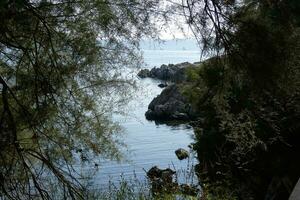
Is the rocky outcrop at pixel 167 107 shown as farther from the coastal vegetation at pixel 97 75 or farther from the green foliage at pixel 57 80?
the green foliage at pixel 57 80

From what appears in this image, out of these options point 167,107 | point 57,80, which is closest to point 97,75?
point 57,80

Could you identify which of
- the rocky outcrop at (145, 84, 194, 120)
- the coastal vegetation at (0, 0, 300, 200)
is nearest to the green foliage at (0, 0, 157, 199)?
the coastal vegetation at (0, 0, 300, 200)

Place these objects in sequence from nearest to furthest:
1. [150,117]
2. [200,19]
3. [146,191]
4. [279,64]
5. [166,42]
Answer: [279,64] < [200,19] < [166,42] < [146,191] < [150,117]

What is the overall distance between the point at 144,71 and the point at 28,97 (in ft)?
9.08

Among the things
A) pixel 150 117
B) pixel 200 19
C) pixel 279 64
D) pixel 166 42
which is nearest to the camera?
pixel 279 64

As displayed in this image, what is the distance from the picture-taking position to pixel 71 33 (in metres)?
4.95

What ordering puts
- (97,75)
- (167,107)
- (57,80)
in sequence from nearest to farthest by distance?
(57,80), (97,75), (167,107)

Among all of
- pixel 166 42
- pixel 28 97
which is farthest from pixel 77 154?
pixel 166 42

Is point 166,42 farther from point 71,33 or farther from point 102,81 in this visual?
point 102,81

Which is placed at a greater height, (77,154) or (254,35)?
(254,35)

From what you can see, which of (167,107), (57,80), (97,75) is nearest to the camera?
(57,80)

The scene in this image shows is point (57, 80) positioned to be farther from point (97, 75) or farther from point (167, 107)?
point (167, 107)

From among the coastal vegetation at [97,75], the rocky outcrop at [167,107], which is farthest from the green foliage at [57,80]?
the rocky outcrop at [167,107]

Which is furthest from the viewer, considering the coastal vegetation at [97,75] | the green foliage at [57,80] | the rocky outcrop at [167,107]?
the rocky outcrop at [167,107]
